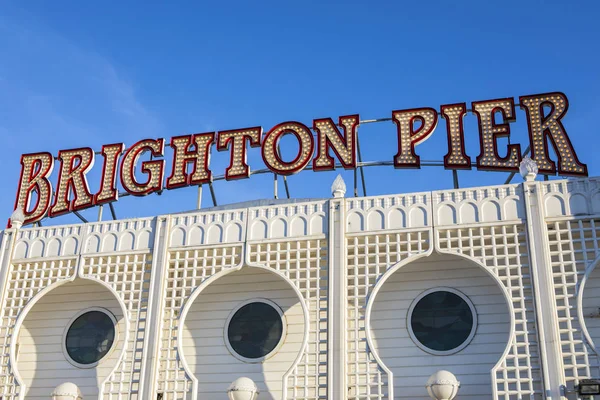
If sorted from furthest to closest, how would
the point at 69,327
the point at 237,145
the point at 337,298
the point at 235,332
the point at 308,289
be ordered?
1. the point at 237,145
2. the point at 69,327
3. the point at 235,332
4. the point at 308,289
5. the point at 337,298

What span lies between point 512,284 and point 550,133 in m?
6.40

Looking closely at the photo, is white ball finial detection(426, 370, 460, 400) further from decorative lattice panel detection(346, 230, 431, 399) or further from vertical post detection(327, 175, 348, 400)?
vertical post detection(327, 175, 348, 400)

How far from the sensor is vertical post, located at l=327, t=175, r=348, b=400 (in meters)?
19.5

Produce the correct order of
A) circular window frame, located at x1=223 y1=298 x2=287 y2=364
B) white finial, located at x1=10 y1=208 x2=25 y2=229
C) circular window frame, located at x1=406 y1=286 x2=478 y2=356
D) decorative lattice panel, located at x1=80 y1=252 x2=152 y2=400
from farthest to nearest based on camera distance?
white finial, located at x1=10 y1=208 x2=25 y2=229 < circular window frame, located at x1=223 y1=298 x2=287 y2=364 < decorative lattice panel, located at x1=80 y1=252 x2=152 y2=400 < circular window frame, located at x1=406 y1=286 x2=478 y2=356

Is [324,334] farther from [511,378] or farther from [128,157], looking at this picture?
[128,157]

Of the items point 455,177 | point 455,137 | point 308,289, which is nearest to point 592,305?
point 455,177

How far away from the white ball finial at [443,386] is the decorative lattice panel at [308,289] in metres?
2.96

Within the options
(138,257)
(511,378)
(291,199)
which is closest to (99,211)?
(138,257)

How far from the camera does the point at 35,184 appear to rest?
1107 inches

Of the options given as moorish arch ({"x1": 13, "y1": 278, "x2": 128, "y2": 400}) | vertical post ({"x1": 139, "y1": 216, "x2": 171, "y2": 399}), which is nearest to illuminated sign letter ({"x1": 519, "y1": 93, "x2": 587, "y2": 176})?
vertical post ({"x1": 139, "y1": 216, "x2": 171, "y2": 399})

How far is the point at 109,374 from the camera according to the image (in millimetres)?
21578

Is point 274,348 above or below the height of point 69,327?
below

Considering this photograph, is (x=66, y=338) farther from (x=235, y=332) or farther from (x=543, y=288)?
(x=543, y=288)

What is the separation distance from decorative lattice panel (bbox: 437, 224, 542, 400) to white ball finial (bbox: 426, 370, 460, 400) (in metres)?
1.06
